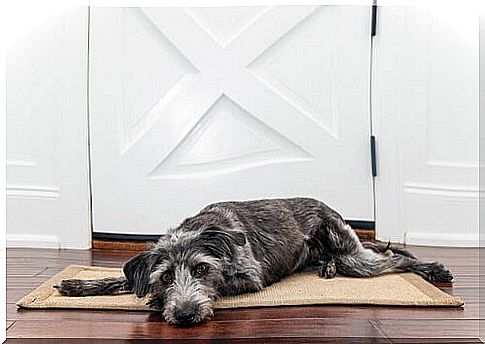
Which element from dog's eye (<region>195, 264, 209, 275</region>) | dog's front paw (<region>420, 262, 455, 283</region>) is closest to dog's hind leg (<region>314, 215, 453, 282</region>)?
dog's front paw (<region>420, 262, 455, 283</region>)

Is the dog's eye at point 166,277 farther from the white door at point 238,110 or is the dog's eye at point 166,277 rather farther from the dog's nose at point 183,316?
the white door at point 238,110

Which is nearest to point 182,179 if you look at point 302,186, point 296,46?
point 302,186

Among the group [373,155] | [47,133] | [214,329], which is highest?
[47,133]

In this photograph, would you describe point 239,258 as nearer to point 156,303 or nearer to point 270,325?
point 156,303

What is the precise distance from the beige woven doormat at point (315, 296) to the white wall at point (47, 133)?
974 millimetres

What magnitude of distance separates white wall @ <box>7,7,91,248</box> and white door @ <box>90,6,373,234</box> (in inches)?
8.0

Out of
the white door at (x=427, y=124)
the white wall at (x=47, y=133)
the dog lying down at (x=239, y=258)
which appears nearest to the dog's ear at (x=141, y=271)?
the dog lying down at (x=239, y=258)

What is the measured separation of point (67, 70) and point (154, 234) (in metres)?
0.86

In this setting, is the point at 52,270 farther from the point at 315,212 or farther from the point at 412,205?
the point at 412,205

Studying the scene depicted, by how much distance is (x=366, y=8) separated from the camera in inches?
161

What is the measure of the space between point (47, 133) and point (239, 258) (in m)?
1.57

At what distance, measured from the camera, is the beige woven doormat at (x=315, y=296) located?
102 inches

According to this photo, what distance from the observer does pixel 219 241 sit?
2.66 meters

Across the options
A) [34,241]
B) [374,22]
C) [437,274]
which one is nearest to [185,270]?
[437,274]
